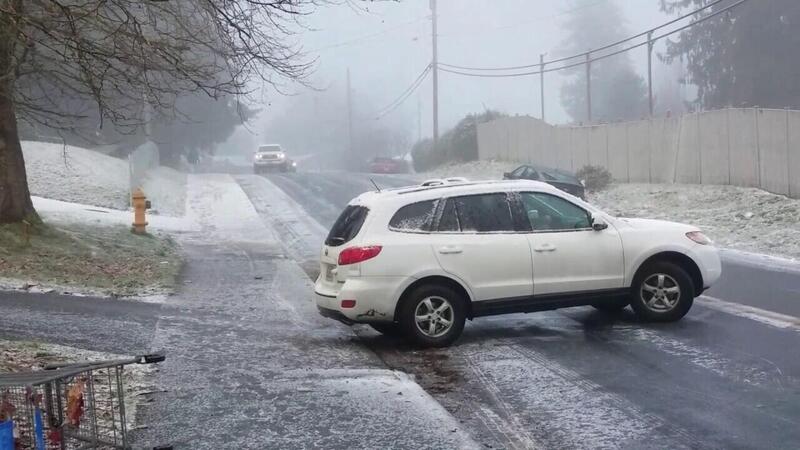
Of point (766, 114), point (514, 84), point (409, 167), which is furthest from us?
point (514, 84)

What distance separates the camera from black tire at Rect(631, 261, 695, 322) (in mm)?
9883

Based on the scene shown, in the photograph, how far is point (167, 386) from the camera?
7.83m

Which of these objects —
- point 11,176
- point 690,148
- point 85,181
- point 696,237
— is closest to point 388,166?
point 690,148

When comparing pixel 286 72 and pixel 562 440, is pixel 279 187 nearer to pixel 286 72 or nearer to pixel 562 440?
pixel 286 72

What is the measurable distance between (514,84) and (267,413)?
13703 cm

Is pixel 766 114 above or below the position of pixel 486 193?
above

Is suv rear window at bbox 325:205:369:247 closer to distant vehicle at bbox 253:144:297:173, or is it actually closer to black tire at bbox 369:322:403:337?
black tire at bbox 369:322:403:337

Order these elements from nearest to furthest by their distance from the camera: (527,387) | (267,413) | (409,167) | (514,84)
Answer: (267,413), (527,387), (409,167), (514,84)

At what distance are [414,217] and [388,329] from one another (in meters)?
1.35

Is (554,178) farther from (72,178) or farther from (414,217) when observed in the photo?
(414,217)

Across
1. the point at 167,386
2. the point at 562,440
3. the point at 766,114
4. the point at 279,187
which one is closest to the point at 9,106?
the point at 167,386

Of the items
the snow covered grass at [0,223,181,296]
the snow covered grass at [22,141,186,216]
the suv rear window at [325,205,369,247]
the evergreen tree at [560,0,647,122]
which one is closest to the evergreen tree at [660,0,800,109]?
the evergreen tree at [560,0,647,122]

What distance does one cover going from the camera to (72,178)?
2630 cm

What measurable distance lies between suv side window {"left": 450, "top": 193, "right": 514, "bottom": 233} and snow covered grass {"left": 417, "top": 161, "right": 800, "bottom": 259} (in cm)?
863
